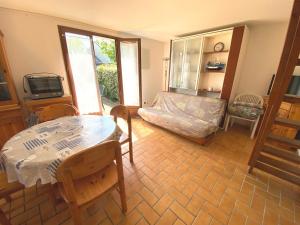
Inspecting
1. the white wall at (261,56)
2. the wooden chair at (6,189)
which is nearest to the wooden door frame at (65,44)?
the wooden chair at (6,189)

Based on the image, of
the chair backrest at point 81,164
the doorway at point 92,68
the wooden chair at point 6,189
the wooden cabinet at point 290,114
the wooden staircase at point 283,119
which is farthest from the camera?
the doorway at point 92,68

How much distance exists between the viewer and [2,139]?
6.06 feet

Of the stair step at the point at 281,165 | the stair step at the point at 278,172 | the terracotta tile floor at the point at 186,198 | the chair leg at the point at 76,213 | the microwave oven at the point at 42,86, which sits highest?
the microwave oven at the point at 42,86

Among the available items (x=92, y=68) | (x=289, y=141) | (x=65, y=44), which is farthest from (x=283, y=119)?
(x=65, y=44)

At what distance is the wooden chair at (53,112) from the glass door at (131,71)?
1.81 meters

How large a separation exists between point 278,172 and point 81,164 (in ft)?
7.03

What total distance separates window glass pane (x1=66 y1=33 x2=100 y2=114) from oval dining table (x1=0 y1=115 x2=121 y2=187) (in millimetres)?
1503

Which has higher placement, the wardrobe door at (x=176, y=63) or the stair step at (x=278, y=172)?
the wardrobe door at (x=176, y=63)

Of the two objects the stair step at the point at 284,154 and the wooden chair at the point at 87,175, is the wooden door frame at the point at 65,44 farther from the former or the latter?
the stair step at the point at 284,154

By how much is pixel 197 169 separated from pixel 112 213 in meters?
1.18

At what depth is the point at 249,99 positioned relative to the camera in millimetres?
2822

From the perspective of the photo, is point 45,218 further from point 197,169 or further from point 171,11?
point 171,11

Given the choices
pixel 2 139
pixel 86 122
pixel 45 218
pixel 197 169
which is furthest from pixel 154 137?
pixel 2 139

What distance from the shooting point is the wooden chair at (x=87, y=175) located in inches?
31.6
